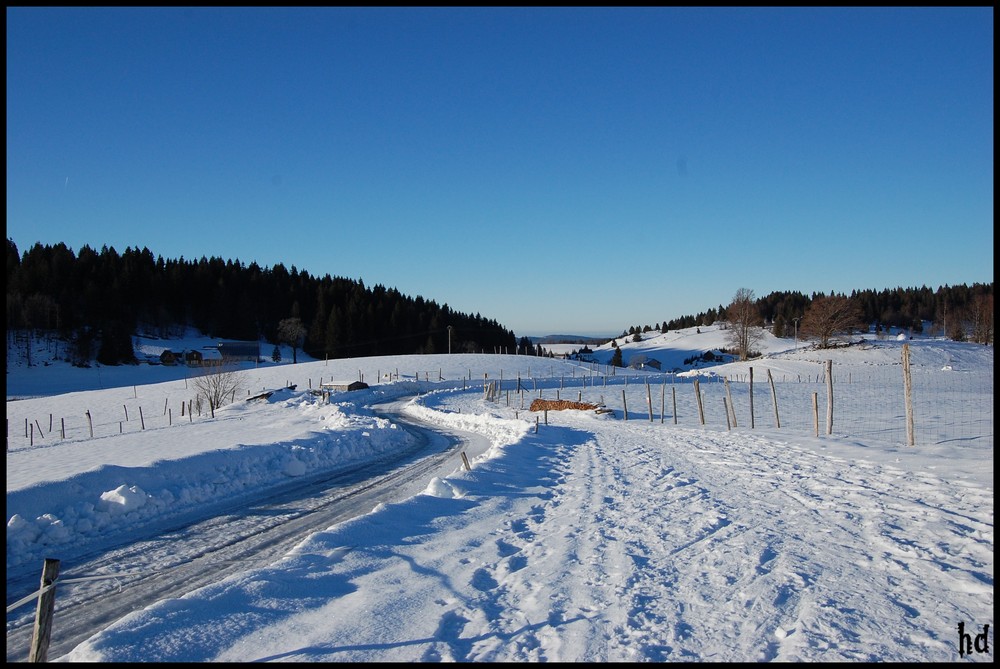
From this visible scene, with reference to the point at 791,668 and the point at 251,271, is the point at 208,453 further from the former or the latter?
the point at 251,271

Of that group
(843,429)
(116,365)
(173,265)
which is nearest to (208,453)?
(843,429)

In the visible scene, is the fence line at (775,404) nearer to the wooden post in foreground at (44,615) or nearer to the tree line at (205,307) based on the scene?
the wooden post in foreground at (44,615)

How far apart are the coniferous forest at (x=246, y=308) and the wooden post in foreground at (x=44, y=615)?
78991 mm

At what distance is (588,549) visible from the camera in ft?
25.0

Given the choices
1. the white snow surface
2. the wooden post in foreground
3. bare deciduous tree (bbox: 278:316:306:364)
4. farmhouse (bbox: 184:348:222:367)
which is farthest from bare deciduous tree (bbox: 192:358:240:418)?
bare deciduous tree (bbox: 278:316:306:364)

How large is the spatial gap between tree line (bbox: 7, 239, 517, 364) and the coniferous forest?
0.57 feet

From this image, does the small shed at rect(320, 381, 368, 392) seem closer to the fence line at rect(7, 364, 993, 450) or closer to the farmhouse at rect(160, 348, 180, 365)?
the fence line at rect(7, 364, 993, 450)

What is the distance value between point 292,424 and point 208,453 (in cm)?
1203

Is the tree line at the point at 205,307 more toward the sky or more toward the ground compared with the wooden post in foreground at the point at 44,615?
more toward the sky

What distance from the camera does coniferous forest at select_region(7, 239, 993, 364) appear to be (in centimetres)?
7625

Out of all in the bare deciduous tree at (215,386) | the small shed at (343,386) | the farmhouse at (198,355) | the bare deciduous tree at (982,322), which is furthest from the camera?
the farmhouse at (198,355)

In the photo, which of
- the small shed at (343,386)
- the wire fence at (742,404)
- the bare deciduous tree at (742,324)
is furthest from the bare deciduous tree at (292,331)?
the bare deciduous tree at (742,324)

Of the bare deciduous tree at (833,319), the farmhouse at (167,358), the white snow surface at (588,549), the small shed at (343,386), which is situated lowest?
the small shed at (343,386)

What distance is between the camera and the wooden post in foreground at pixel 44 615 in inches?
180
